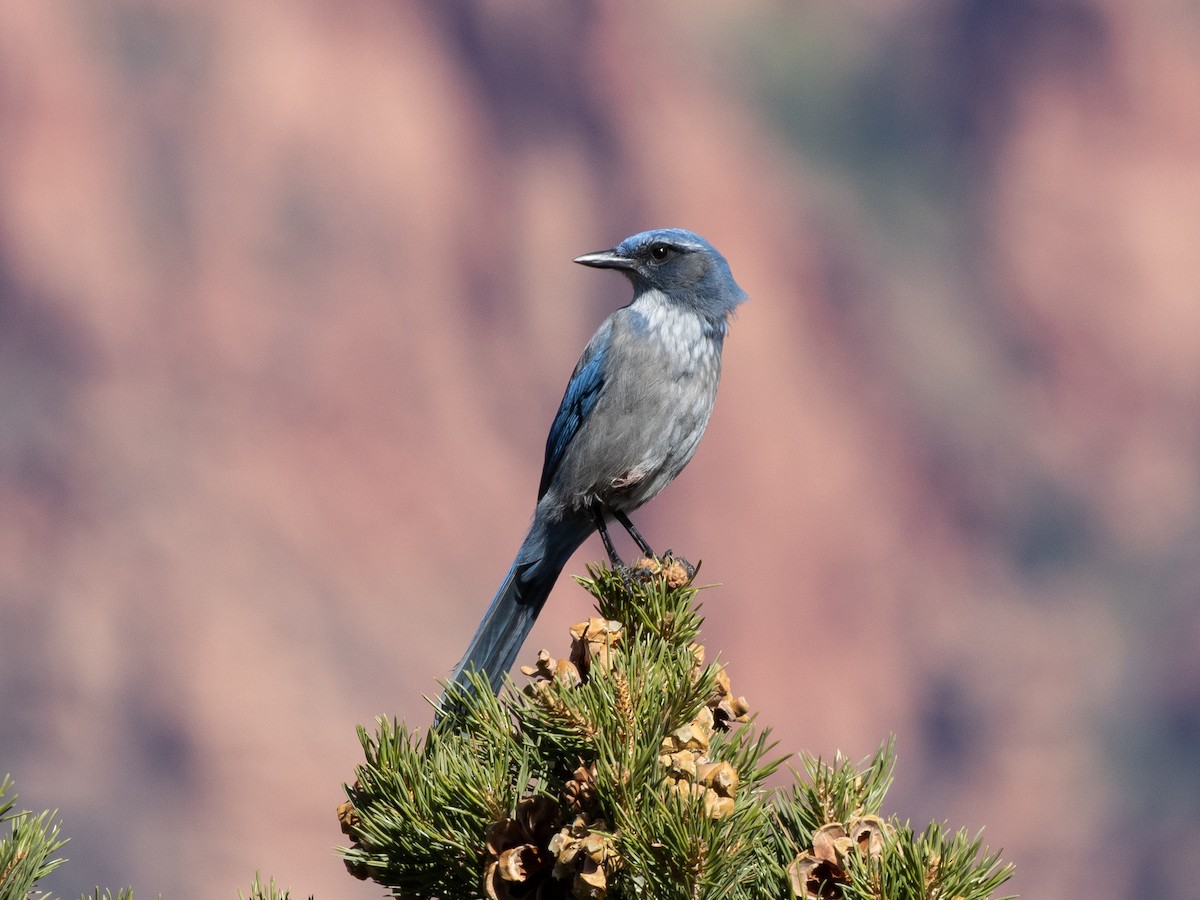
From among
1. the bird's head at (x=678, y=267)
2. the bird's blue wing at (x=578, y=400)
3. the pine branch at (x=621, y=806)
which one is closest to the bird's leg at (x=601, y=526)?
the bird's blue wing at (x=578, y=400)

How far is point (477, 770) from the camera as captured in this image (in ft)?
5.60

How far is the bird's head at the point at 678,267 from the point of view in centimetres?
361

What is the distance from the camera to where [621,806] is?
157cm

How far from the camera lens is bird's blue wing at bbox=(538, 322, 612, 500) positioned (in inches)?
139

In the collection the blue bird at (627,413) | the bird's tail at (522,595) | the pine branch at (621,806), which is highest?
the blue bird at (627,413)

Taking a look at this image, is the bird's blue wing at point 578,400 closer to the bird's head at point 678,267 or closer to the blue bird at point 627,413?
the blue bird at point 627,413

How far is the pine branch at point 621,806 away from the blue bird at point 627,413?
52.0 inches

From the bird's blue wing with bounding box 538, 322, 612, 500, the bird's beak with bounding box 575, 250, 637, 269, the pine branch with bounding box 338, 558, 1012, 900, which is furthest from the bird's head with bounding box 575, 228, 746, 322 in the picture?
the pine branch with bounding box 338, 558, 1012, 900

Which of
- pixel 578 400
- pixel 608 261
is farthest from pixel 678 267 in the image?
pixel 578 400

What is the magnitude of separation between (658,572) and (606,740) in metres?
0.48

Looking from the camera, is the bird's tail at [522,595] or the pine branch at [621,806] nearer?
the pine branch at [621,806]

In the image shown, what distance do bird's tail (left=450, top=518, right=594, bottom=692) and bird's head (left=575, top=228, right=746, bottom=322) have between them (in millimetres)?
816

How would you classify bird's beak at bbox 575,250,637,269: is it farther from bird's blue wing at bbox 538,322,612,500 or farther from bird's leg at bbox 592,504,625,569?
bird's leg at bbox 592,504,625,569

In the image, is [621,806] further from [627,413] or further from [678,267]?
[678,267]
